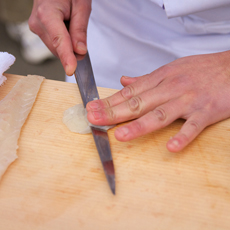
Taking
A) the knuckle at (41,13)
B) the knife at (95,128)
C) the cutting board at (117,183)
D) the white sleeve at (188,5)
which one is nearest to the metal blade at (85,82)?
the knife at (95,128)

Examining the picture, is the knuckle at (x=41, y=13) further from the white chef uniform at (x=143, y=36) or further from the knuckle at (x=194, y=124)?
the knuckle at (x=194, y=124)

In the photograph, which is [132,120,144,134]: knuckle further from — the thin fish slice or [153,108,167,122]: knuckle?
the thin fish slice

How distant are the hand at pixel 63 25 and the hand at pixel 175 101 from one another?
7.6 inches

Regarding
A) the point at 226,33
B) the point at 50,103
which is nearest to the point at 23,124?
the point at 50,103

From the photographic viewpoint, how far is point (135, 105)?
762 mm

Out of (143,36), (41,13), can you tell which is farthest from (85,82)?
(143,36)

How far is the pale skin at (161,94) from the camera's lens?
715mm

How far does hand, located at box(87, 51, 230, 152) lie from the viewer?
2.32ft

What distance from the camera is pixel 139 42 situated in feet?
Result: 4.04

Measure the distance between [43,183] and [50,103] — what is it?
0.99ft

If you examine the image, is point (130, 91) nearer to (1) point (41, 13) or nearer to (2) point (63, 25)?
(2) point (63, 25)

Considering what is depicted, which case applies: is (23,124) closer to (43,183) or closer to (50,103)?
(50,103)

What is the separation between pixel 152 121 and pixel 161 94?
0.13 metres

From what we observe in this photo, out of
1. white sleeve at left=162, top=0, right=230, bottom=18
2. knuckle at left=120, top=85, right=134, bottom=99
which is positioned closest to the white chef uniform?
white sleeve at left=162, top=0, right=230, bottom=18
